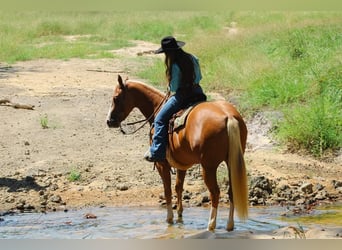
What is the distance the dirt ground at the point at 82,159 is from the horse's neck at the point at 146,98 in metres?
0.90

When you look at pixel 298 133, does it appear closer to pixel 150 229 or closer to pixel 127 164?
pixel 127 164

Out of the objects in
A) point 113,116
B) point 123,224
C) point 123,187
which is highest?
point 113,116

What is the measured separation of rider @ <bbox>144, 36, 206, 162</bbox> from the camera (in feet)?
16.4

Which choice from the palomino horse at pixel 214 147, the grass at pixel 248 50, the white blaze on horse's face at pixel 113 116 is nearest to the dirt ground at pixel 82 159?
the grass at pixel 248 50

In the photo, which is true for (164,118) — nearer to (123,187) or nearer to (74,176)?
(123,187)

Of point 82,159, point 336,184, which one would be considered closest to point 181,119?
point 336,184

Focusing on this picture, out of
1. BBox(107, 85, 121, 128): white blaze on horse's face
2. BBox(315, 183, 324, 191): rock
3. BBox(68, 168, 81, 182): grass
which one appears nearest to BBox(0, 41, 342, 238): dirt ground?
BBox(68, 168, 81, 182): grass

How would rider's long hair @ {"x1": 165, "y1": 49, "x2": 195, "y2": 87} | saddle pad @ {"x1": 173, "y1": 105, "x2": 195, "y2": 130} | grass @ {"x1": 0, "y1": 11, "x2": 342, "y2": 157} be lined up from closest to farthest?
saddle pad @ {"x1": 173, "y1": 105, "x2": 195, "y2": 130}
rider's long hair @ {"x1": 165, "y1": 49, "x2": 195, "y2": 87}
grass @ {"x1": 0, "y1": 11, "x2": 342, "y2": 157}

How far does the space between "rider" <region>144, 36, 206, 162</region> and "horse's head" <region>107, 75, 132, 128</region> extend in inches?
17.7

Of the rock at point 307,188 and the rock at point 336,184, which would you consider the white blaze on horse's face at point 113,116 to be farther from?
the rock at point 336,184

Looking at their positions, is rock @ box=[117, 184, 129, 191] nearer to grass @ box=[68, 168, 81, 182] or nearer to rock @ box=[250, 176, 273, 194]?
grass @ box=[68, 168, 81, 182]

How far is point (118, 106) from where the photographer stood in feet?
17.8

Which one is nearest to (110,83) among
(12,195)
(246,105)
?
(246,105)

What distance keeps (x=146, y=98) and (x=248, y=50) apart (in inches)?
160
